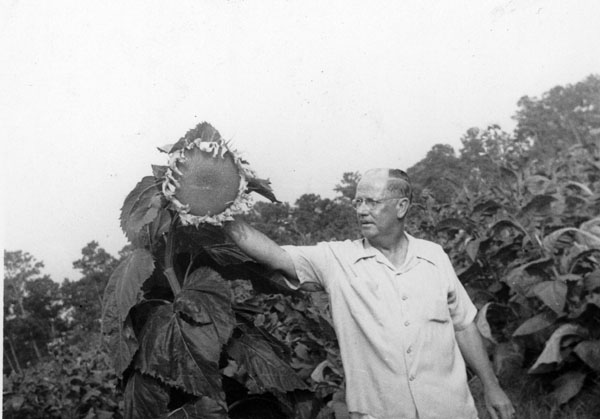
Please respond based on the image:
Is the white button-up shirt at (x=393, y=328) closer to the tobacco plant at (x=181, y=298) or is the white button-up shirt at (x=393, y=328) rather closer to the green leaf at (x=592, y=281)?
the tobacco plant at (x=181, y=298)

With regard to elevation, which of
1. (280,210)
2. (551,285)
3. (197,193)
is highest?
(280,210)

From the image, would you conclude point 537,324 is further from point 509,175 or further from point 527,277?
point 509,175

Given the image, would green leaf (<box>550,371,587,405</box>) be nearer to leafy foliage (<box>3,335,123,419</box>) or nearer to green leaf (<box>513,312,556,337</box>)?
green leaf (<box>513,312,556,337</box>)

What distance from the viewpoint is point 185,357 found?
2.47m

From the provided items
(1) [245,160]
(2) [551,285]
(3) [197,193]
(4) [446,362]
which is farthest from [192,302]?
(2) [551,285]

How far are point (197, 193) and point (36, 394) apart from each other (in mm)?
4942

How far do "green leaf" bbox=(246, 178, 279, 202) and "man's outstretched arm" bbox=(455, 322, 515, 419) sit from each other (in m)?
1.19

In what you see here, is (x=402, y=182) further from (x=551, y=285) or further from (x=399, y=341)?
(x=551, y=285)

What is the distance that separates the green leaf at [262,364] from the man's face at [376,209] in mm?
709

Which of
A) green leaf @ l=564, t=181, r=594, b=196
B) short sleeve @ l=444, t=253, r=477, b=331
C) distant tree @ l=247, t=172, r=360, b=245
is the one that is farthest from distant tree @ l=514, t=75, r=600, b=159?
short sleeve @ l=444, t=253, r=477, b=331

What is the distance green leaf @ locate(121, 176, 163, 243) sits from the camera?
2496 mm

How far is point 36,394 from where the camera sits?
643cm

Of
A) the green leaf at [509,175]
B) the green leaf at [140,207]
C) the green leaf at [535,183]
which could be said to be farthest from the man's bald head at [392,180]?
the green leaf at [509,175]

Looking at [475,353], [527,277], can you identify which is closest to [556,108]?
[527,277]
